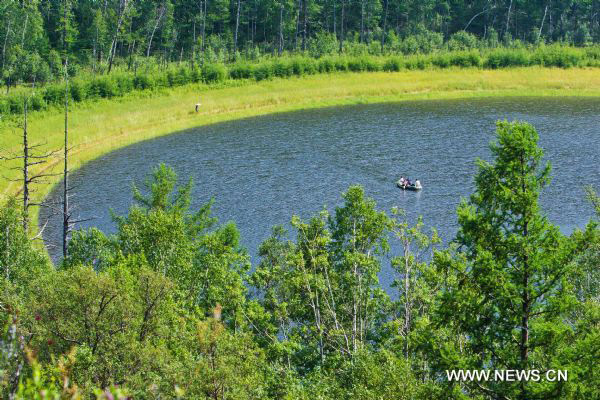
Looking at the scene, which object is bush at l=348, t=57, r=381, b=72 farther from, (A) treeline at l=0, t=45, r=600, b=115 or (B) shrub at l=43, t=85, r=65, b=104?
(B) shrub at l=43, t=85, r=65, b=104

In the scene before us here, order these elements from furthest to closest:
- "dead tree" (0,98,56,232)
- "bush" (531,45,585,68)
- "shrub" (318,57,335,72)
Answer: "bush" (531,45,585,68), "shrub" (318,57,335,72), "dead tree" (0,98,56,232)

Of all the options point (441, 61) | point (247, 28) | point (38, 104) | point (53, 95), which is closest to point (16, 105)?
point (38, 104)

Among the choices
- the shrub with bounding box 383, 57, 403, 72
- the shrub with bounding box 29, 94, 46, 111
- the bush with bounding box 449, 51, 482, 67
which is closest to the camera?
the shrub with bounding box 29, 94, 46, 111

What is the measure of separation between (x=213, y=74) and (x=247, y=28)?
118 ft

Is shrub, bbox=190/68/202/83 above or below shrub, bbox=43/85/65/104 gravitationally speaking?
above

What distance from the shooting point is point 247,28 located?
161250 millimetres

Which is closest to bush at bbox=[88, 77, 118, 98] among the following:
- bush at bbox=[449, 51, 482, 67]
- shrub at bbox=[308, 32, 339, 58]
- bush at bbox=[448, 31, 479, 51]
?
shrub at bbox=[308, 32, 339, 58]

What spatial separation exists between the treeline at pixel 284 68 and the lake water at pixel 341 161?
1604cm

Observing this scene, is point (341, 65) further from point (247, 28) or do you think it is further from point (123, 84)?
point (123, 84)

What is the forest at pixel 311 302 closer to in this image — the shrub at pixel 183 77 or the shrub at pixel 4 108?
the shrub at pixel 4 108

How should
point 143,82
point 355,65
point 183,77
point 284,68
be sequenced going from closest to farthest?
point 143,82 < point 183,77 < point 284,68 < point 355,65

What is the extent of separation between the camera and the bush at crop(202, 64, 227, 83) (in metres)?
128

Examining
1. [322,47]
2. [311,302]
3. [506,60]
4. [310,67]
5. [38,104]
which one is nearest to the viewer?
[311,302]

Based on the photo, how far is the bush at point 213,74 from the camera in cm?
12825
